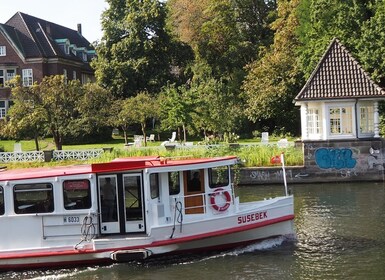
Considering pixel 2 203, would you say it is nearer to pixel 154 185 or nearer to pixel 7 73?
pixel 154 185

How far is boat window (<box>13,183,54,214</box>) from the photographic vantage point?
1678cm

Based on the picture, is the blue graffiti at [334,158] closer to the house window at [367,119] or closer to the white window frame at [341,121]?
the white window frame at [341,121]

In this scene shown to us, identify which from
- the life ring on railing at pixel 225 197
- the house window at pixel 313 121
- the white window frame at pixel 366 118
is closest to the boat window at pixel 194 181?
the life ring on railing at pixel 225 197

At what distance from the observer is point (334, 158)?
107 ft

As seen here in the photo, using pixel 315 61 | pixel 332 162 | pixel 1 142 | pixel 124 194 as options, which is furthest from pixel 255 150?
pixel 1 142

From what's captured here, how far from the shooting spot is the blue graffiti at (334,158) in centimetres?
3247

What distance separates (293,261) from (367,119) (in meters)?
19.8

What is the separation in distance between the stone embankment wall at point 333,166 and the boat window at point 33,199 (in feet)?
57.2

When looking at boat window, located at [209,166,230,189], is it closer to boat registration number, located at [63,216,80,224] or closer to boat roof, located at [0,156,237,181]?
boat roof, located at [0,156,237,181]

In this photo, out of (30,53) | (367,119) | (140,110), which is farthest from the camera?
(30,53)

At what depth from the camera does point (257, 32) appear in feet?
193

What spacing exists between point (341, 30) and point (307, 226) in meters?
23.7

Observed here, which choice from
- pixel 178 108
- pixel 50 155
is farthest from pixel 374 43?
pixel 50 155

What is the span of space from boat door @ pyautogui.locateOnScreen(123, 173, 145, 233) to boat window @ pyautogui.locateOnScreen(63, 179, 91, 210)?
1104mm
